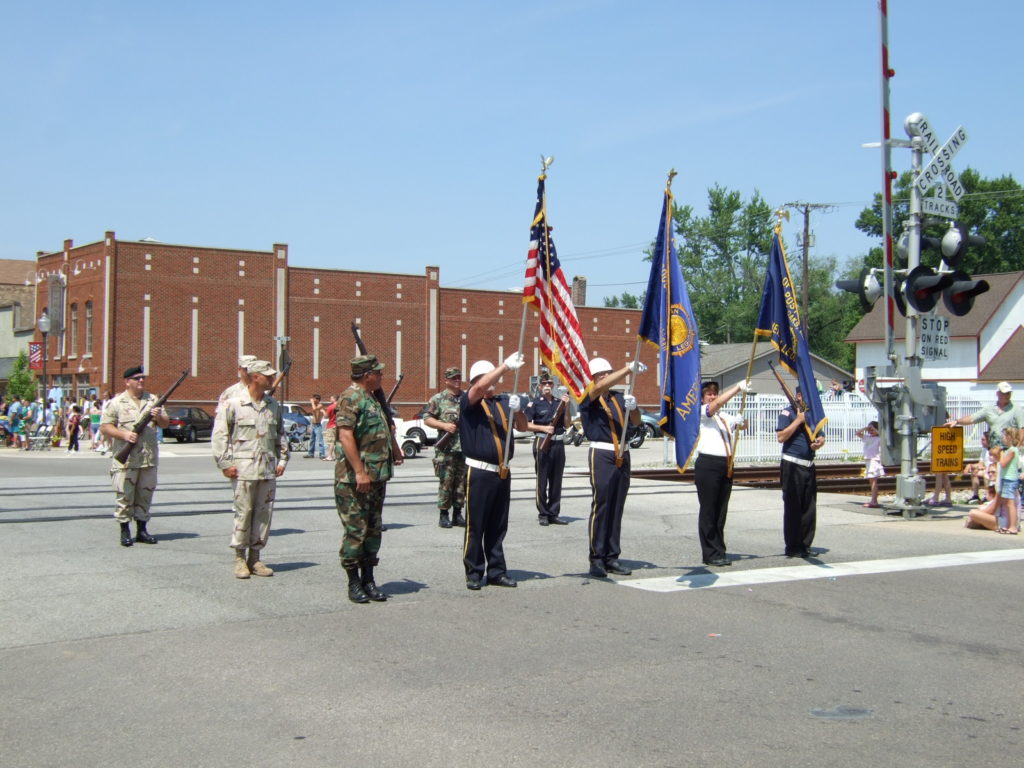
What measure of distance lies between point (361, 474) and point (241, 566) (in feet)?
6.27

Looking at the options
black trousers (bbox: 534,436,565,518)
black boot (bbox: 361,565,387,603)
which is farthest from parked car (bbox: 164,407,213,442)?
black boot (bbox: 361,565,387,603)

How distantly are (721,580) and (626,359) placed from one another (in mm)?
53657

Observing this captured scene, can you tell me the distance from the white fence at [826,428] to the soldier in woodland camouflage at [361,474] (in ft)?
67.2

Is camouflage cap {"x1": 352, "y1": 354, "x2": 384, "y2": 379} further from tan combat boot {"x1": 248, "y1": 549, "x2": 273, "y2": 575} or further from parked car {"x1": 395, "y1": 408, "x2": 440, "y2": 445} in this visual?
parked car {"x1": 395, "y1": 408, "x2": 440, "y2": 445}

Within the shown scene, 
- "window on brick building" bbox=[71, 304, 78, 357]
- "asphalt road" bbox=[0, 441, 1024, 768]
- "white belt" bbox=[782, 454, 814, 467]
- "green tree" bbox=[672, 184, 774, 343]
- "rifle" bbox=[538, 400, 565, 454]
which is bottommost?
"asphalt road" bbox=[0, 441, 1024, 768]

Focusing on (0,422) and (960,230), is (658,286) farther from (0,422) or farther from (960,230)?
(0,422)

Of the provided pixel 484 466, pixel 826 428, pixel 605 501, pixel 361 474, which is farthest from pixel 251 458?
pixel 826 428

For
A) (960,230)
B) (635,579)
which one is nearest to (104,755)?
(635,579)

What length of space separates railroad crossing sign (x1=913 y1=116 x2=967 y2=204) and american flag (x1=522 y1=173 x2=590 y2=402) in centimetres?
702

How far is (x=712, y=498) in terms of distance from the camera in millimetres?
10180

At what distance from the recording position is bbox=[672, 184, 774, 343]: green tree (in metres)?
86.7

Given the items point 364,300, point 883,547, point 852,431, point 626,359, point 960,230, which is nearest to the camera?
point 883,547

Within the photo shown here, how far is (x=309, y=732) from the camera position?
5.23 metres

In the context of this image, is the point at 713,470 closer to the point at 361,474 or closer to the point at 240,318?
the point at 361,474
